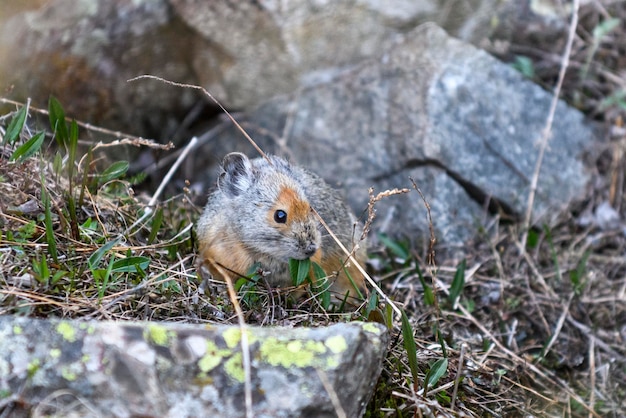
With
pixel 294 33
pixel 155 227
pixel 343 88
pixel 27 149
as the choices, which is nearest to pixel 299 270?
pixel 155 227

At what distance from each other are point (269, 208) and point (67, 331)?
1949 millimetres

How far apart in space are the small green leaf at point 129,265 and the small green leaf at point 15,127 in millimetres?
1338

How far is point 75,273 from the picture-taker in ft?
14.1

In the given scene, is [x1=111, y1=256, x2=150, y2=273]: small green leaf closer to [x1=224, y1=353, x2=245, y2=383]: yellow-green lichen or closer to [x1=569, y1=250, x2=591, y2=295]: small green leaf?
[x1=224, y1=353, x2=245, y2=383]: yellow-green lichen

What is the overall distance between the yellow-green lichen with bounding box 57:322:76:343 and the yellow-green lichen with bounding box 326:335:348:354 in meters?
1.27

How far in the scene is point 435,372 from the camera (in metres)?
4.29

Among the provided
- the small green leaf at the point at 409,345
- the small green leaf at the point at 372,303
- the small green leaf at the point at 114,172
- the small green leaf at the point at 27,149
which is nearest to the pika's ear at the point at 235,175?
the small green leaf at the point at 114,172

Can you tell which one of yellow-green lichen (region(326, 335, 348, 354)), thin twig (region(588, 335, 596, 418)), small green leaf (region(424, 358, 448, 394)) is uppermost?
yellow-green lichen (region(326, 335, 348, 354))

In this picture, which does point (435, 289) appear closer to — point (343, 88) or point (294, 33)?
point (343, 88)

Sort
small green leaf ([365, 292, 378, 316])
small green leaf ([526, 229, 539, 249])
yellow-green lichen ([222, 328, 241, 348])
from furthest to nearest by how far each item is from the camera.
Result: small green leaf ([526, 229, 539, 249]) → small green leaf ([365, 292, 378, 316]) → yellow-green lichen ([222, 328, 241, 348])

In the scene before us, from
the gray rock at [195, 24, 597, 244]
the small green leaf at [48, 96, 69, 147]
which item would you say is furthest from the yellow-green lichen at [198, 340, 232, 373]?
the gray rock at [195, 24, 597, 244]

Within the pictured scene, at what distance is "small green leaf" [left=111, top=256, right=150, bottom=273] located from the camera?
447 centimetres

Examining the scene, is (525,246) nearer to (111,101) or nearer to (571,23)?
(571,23)

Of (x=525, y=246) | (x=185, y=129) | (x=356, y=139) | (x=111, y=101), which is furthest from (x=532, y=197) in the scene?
(x=111, y=101)
